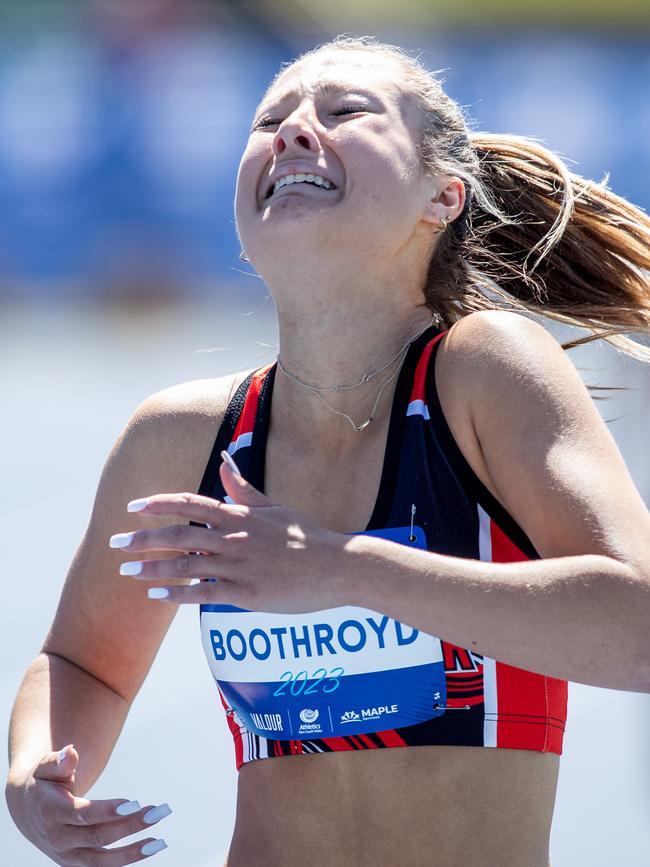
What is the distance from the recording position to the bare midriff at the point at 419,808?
5.97 ft

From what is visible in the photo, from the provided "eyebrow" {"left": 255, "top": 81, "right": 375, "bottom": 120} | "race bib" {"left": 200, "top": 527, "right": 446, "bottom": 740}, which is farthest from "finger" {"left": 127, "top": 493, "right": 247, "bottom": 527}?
"eyebrow" {"left": 255, "top": 81, "right": 375, "bottom": 120}

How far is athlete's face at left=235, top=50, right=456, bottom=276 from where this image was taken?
1.98 metres

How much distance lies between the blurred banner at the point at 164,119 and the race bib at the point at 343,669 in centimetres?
802

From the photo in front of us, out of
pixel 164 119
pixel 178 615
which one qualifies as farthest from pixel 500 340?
pixel 164 119

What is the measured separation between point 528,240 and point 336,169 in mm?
553

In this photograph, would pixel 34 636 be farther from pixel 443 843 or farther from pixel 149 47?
pixel 149 47

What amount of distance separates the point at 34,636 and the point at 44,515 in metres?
1.54

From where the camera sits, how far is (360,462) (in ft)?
6.54

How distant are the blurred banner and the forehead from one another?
293 inches

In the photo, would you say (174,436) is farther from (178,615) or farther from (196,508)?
(178,615)

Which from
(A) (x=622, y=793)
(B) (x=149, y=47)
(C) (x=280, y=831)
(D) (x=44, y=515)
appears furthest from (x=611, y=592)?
(B) (x=149, y=47)

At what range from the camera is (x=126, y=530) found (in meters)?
2.21

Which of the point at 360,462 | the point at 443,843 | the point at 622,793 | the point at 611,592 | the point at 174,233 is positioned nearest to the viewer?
the point at 611,592

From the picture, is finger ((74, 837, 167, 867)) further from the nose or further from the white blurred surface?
the nose
